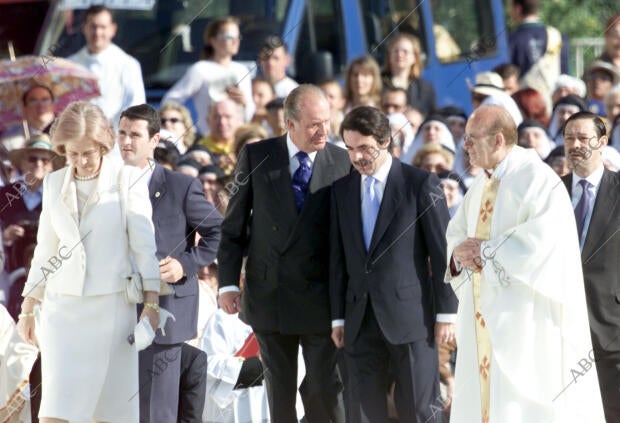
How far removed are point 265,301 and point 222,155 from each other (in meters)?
4.05

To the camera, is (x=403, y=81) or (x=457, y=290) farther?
(x=403, y=81)

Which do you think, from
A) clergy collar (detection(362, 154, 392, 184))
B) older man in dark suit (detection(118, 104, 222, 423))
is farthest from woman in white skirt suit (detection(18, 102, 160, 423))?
clergy collar (detection(362, 154, 392, 184))

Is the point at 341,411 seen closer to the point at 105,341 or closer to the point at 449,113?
the point at 105,341

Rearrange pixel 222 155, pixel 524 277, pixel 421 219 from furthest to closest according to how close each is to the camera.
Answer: pixel 222 155 < pixel 421 219 < pixel 524 277

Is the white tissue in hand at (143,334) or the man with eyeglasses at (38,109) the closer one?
the white tissue in hand at (143,334)

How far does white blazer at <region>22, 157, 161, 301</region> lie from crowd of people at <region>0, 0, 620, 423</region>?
10 mm

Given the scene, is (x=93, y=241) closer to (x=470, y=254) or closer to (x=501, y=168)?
(x=470, y=254)

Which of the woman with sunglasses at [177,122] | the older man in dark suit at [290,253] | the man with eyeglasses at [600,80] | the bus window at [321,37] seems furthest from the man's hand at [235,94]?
the older man in dark suit at [290,253]

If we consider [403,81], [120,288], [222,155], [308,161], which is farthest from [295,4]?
[120,288]

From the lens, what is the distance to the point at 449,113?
46.5ft

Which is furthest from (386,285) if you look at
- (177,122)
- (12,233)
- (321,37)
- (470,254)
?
(321,37)

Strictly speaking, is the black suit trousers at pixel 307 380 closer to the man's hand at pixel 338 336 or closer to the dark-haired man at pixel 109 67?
the man's hand at pixel 338 336

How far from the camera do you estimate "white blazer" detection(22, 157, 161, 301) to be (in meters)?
8.23

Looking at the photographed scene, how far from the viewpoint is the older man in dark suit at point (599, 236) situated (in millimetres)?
8938
